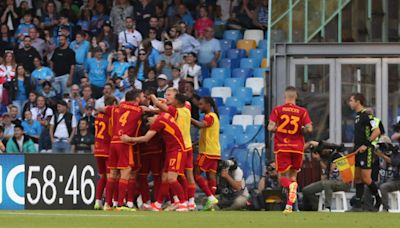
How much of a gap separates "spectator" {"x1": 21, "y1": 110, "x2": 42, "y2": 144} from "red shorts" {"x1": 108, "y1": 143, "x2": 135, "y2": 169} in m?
8.00

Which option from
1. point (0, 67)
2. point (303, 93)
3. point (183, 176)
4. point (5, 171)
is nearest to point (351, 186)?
point (303, 93)

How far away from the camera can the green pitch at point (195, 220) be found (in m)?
16.2

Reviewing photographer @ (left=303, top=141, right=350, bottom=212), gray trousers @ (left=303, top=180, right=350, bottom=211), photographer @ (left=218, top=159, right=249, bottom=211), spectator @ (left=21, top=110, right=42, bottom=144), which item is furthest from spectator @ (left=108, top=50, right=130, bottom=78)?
Answer: gray trousers @ (left=303, top=180, right=350, bottom=211)

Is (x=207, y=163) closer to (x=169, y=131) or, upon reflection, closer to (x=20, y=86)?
(x=169, y=131)

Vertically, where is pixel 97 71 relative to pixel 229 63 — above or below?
below

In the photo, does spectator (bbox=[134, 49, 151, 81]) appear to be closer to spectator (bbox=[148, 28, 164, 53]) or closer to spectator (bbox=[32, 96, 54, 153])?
spectator (bbox=[148, 28, 164, 53])

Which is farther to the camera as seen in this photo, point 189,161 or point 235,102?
point 235,102

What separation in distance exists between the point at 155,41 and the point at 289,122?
36.3ft

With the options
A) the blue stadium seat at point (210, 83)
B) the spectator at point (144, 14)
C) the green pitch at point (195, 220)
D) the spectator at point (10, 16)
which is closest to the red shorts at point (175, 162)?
the green pitch at point (195, 220)

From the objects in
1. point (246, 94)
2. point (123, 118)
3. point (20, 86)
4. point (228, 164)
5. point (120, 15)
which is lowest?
point (228, 164)

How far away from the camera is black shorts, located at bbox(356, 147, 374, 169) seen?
22.5 meters

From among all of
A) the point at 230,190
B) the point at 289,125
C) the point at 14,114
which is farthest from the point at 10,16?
the point at 289,125

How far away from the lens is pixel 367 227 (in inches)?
624

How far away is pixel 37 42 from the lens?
32219 mm
